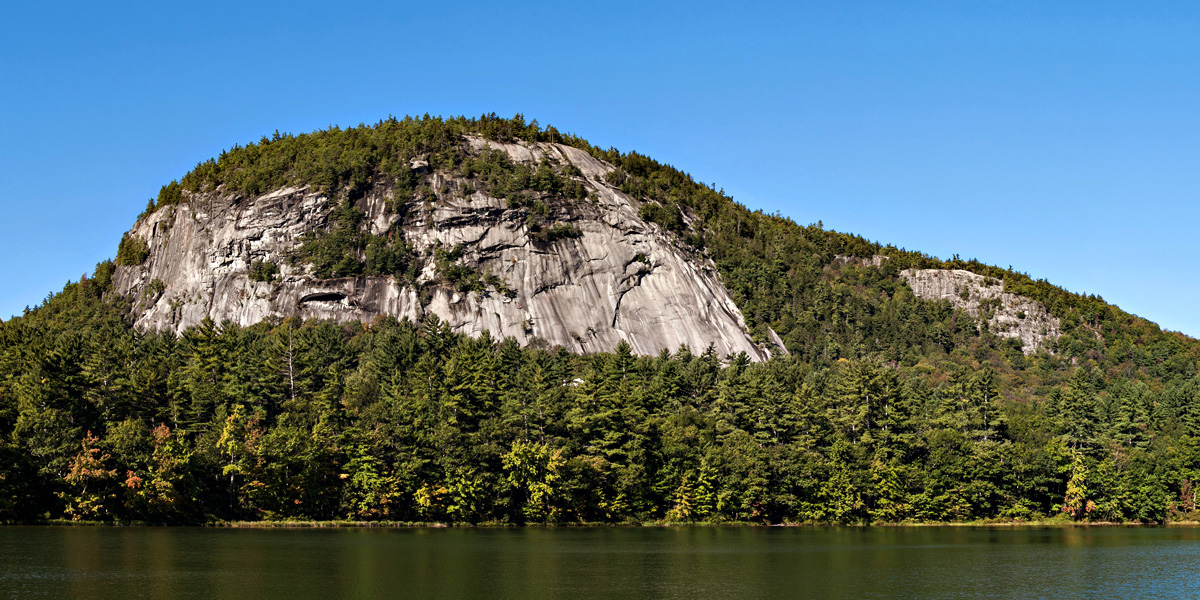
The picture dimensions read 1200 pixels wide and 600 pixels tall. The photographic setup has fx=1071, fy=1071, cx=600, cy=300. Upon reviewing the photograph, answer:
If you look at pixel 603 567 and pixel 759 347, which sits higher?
pixel 759 347

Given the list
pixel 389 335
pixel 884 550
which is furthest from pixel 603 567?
pixel 389 335

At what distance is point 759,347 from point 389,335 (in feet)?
215

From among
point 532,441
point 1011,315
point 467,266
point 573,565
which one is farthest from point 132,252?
point 1011,315

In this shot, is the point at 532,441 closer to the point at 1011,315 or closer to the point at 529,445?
the point at 529,445

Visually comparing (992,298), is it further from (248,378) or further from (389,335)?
(248,378)

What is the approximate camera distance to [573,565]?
54750 mm

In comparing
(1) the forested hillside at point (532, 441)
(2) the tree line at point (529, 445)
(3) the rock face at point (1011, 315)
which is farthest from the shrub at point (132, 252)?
(3) the rock face at point (1011, 315)

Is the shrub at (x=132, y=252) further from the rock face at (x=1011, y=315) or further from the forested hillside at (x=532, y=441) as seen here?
the rock face at (x=1011, y=315)

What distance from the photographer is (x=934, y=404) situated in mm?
102500

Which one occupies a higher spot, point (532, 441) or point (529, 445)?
point (532, 441)

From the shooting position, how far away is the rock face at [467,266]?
156 metres

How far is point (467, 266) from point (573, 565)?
109 metres

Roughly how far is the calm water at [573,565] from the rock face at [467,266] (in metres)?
81.6

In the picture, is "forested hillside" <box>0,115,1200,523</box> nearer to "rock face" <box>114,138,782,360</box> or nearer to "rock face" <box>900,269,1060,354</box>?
"rock face" <box>114,138,782,360</box>
